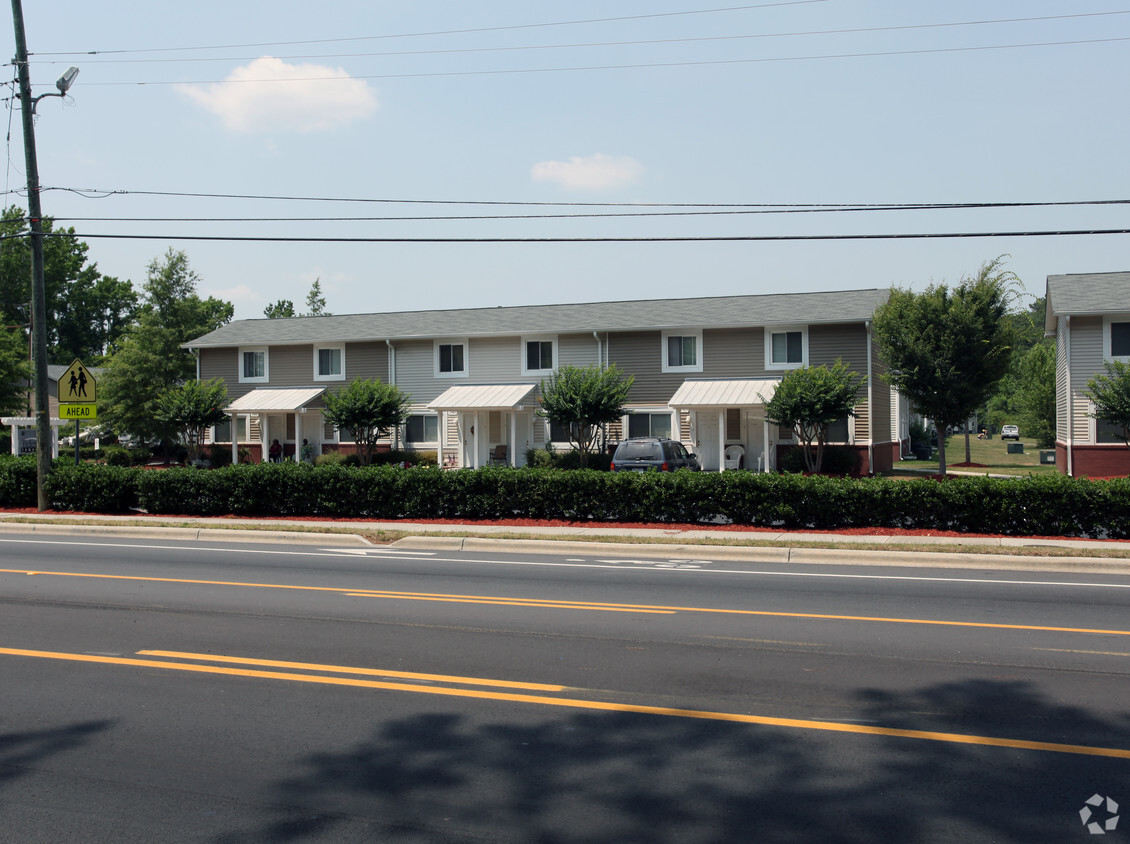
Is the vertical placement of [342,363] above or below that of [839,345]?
above

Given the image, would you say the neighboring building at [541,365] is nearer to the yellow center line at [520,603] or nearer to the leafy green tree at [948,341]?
the leafy green tree at [948,341]

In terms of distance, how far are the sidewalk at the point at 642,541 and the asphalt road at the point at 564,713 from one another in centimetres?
211

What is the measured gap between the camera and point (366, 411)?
33438 mm

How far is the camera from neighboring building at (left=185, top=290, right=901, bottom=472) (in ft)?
106

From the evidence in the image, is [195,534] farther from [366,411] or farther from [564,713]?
[366,411]

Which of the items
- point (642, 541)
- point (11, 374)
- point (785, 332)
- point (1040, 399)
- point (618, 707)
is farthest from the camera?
point (1040, 399)

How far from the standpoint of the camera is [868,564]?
526 inches

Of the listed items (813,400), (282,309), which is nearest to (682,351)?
(813,400)

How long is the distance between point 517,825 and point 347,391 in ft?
100

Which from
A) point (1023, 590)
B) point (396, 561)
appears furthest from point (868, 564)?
point (396, 561)

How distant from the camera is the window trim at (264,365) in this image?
39125 mm

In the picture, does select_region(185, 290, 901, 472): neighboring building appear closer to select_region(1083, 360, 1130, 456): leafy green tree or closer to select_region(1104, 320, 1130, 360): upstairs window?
select_region(1083, 360, 1130, 456): leafy green tree

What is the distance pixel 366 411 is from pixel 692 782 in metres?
29.7

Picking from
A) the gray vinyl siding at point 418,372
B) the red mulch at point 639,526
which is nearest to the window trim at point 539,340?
the gray vinyl siding at point 418,372
